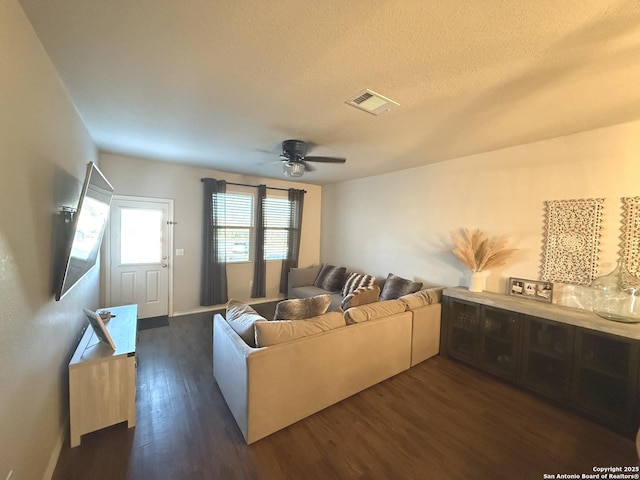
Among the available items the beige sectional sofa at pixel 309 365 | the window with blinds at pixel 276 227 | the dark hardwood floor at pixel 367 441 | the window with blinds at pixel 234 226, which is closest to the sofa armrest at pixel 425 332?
the beige sectional sofa at pixel 309 365

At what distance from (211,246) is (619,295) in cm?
507

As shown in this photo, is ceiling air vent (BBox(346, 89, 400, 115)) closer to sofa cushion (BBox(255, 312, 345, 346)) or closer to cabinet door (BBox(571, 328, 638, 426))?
sofa cushion (BBox(255, 312, 345, 346))

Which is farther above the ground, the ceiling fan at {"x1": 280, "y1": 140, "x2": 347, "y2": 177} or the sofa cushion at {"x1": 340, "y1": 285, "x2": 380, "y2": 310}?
the ceiling fan at {"x1": 280, "y1": 140, "x2": 347, "y2": 177}

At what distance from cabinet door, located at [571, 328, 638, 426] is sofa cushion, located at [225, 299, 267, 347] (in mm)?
2760

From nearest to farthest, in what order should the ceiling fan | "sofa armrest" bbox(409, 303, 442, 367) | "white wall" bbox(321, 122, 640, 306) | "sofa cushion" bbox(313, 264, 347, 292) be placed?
"white wall" bbox(321, 122, 640, 306), the ceiling fan, "sofa armrest" bbox(409, 303, 442, 367), "sofa cushion" bbox(313, 264, 347, 292)

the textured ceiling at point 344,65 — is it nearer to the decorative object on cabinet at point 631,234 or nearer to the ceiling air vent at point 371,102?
the ceiling air vent at point 371,102

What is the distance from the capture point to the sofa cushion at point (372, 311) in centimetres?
238

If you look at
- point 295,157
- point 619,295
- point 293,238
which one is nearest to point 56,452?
point 295,157

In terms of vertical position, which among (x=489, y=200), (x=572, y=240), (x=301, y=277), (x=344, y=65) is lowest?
(x=301, y=277)

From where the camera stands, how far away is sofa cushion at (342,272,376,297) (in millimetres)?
4148

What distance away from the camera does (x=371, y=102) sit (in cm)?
193

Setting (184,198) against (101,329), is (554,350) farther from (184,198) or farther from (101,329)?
(184,198)

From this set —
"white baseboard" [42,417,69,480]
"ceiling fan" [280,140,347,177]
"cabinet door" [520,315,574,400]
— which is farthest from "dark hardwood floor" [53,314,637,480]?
"ceiling fan" [280,140,347,177]

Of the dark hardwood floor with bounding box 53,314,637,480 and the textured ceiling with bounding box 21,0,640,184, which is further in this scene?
the dark hardwood floor with bounding box 53,314,637,480
